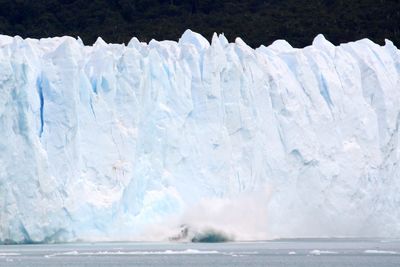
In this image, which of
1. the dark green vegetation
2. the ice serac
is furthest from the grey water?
the dark green vegetation

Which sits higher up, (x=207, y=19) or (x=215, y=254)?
(x=207, y=19)

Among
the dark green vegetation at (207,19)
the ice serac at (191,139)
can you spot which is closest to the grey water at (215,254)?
the ice serac at (191,139)

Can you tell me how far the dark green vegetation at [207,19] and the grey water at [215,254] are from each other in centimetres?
1151

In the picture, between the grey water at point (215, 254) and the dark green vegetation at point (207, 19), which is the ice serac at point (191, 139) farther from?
the dark green vegetation at point (207, 19)

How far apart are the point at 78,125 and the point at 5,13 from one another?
1602 cm

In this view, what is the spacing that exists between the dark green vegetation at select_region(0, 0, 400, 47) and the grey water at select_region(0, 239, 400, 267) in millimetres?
11513

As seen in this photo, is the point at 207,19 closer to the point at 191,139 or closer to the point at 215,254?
the point at 191,139

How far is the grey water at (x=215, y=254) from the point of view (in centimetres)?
4134

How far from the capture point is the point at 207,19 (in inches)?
2377

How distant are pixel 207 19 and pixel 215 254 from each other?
59.9 feet

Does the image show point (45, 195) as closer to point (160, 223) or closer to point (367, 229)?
point (160, 223)

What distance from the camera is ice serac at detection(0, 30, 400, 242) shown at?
44.8m

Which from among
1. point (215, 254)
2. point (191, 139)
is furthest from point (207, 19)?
point (215, 254)

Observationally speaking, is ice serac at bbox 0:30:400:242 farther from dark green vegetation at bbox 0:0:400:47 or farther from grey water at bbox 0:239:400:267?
dark green vegetation at bbox 0:0:400:47
